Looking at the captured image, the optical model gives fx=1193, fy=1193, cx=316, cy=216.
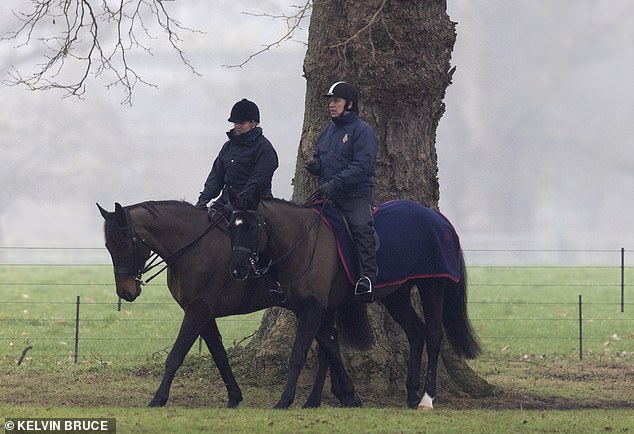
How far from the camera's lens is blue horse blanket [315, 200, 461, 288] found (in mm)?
10938

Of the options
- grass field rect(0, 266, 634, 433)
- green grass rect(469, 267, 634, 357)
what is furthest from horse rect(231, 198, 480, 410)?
green grass rect(469, 267, 634, 357)

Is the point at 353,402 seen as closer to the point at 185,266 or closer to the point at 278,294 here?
the point at 278,294

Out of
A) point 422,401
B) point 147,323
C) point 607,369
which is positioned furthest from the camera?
point 147,323

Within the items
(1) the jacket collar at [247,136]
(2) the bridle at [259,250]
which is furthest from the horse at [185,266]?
(1) the jacket collar at [247,136]

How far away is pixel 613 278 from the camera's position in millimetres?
42531

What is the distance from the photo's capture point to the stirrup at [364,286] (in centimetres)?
1075

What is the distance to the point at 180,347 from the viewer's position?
1062 cm

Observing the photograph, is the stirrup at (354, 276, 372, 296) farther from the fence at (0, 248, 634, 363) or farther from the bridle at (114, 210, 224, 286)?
the fence at (0, 248, 634, 363)

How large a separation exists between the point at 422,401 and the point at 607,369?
18.1ft

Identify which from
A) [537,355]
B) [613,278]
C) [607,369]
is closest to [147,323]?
[537,355]

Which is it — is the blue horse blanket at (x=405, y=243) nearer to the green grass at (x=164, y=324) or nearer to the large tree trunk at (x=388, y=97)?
the large tree trunk at (x=388, y=97)

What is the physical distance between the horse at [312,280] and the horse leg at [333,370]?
8cm

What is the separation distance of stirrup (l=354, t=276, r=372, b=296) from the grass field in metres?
1.07

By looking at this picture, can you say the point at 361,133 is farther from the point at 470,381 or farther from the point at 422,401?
the point at 470,381
